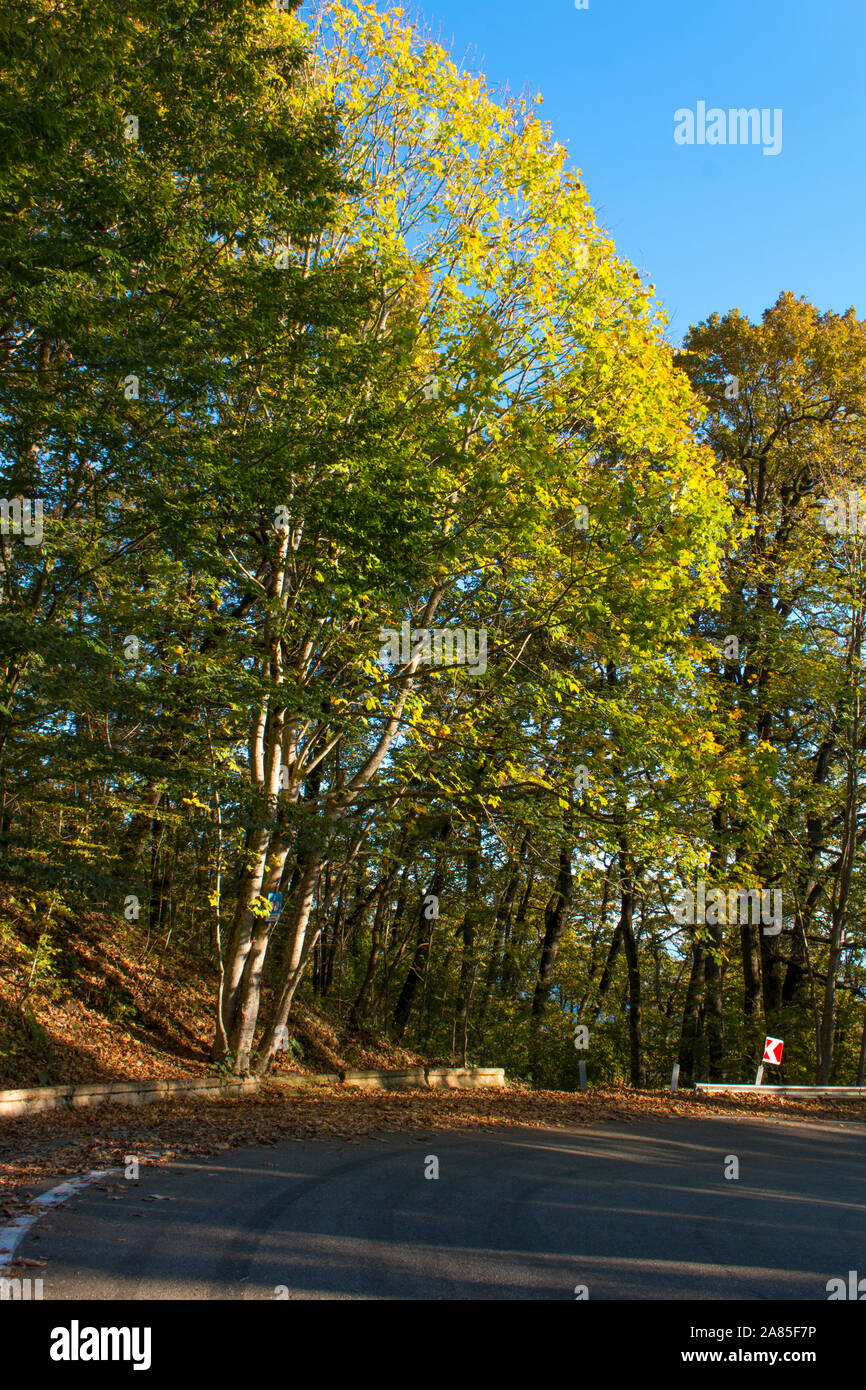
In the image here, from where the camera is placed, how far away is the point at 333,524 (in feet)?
38.6

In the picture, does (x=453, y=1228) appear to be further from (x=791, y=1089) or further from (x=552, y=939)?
(x=552, y=939)

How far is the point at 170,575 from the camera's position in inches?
533

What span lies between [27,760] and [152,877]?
27.2 feet

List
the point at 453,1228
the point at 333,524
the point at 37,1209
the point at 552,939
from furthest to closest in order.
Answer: the point at 552,939 → the point at 333,524 → the point at 453,1228 → the point at 37,1209

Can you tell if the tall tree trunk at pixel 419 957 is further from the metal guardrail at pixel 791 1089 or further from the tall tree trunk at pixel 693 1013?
the metal guardrail at pixel 791 1089

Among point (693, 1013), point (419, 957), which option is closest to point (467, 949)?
point (419, 957)

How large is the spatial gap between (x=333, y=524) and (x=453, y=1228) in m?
7.97

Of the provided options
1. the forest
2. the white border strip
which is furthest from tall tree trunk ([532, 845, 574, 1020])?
the white border strip

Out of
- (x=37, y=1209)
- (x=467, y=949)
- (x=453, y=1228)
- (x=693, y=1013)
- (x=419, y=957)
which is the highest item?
(x=37, y=1209)

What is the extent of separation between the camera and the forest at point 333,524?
1055 cm

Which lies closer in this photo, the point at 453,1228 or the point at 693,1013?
the point at 453,1228

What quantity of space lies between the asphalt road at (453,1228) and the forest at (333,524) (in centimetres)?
469

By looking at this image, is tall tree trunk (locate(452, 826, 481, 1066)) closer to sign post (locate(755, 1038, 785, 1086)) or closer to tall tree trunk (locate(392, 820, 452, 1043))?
tall tree trunk (locate(392, 820, 452, 1043))

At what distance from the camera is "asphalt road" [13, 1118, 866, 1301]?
521 cm
